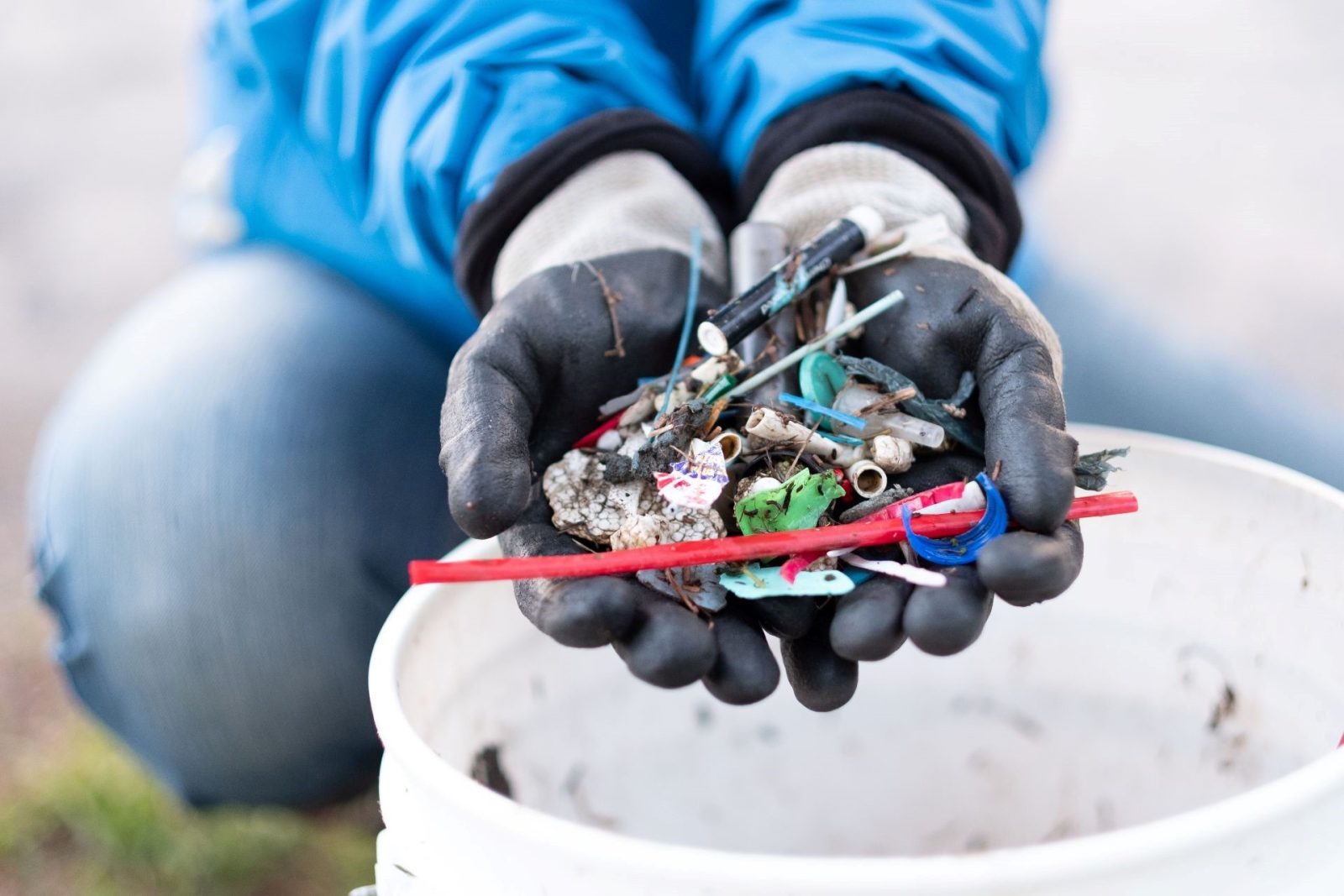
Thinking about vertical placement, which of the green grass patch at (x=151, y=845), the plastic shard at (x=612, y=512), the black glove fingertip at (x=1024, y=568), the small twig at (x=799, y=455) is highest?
the black glove fingertip at (x=1024, y=568)

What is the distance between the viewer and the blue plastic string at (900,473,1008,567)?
0.62m

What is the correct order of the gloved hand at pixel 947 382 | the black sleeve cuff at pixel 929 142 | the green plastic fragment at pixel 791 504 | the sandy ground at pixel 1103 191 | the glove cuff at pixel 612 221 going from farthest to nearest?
the sandy ground at pixel 1103 191 < the black sleeve cuff at pixel 929 142 < the glove cuff at pixel 612 221 < the green plastic fragment at pixel 791 504 < the gloved hand at pixel 947 382

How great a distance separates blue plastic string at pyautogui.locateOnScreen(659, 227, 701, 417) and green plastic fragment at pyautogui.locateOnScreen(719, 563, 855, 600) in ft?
0.52

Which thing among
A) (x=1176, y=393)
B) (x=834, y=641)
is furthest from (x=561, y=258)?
(x=1176, y=393)

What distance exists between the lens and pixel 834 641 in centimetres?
61

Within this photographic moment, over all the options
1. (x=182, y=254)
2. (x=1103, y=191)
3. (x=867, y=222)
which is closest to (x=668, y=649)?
(x=867, y=222)

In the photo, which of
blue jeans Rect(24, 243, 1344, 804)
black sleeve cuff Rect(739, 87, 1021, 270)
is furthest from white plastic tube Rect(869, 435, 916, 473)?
blue jeans Rect(24, 243, 1344, 804)

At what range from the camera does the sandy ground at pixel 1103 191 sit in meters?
2.01

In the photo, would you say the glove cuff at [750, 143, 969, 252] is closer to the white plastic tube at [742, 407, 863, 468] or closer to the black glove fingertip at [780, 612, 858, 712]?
the white plastic tube at [742, 407, 863, 468]

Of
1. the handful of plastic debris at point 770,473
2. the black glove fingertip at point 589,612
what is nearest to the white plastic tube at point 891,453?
the handful of plastic debris at point 770,473

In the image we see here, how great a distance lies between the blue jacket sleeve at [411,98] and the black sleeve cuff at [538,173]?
1.5 inches

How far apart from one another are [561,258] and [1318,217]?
1.93 m

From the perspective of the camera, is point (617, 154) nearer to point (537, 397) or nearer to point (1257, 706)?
point (537, 397)

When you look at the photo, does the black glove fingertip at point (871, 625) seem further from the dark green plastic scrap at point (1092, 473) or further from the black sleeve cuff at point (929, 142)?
the black sleeve cuff at point (929, 142)
